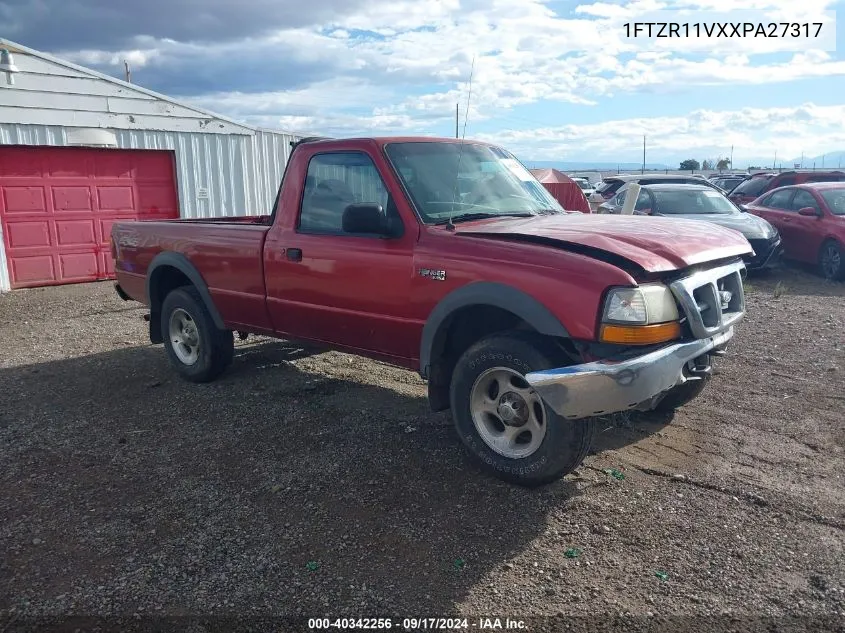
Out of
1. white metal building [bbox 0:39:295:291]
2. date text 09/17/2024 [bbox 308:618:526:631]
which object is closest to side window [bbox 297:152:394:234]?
date text 09/17/2024 [bbox 308:618:526:631]

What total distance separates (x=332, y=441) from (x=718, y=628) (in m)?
2.70

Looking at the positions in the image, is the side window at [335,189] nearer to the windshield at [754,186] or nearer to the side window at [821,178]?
the side window at [821,178]

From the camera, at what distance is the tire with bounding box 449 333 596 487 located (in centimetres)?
371

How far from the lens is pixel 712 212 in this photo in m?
11.7

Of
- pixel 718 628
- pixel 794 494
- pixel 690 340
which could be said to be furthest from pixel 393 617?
pixel 794 494

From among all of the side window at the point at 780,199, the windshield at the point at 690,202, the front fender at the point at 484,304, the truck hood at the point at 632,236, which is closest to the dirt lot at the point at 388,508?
the front fender at the point at 484,304

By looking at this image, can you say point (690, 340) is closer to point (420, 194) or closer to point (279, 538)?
point (420, 194)

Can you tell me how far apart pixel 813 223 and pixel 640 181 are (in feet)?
13.5

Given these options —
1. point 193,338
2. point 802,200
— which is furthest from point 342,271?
point 802,200

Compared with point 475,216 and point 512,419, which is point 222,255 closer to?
point 475,216

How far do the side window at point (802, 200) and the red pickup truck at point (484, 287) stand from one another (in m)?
8.86

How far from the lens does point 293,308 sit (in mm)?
5164

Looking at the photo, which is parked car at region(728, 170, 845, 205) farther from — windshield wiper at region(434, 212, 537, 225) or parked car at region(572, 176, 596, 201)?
windshield wiper at region(434, 212, 537, 225)

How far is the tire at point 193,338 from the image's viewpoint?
6055 mm
